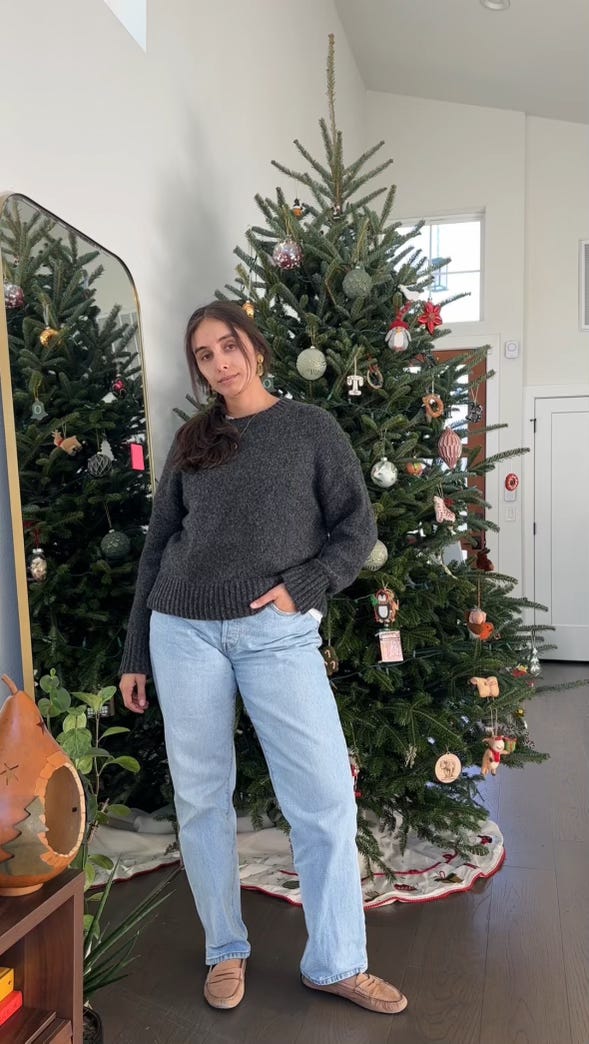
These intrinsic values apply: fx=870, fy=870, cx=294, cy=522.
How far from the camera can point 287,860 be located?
8.00 ft

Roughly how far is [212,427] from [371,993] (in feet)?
3.82

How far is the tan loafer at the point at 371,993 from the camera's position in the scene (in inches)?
66.9

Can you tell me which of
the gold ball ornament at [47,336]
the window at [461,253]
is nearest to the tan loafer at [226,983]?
the gold ball ornament at [47,336]

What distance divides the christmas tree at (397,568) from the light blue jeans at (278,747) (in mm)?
482

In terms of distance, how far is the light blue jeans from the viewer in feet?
5.46

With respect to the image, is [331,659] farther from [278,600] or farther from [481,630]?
[278,600]

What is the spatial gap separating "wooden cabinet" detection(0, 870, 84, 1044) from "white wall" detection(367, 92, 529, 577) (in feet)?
15.4

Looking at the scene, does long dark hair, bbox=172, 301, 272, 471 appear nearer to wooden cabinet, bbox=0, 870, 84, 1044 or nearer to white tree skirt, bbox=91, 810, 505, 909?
wooden cabinet, bbox=0, 870, 84, 1044

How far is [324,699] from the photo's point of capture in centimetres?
171

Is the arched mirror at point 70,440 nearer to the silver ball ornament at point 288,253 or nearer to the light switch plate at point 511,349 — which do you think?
the silver ball ornament at point 288,253

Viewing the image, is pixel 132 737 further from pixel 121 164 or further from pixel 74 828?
pixel 121 164

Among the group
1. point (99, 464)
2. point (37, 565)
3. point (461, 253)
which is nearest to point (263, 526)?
point (37, 565)

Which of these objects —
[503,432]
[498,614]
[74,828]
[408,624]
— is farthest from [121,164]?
[503,432]

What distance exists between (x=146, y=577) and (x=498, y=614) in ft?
3.48
